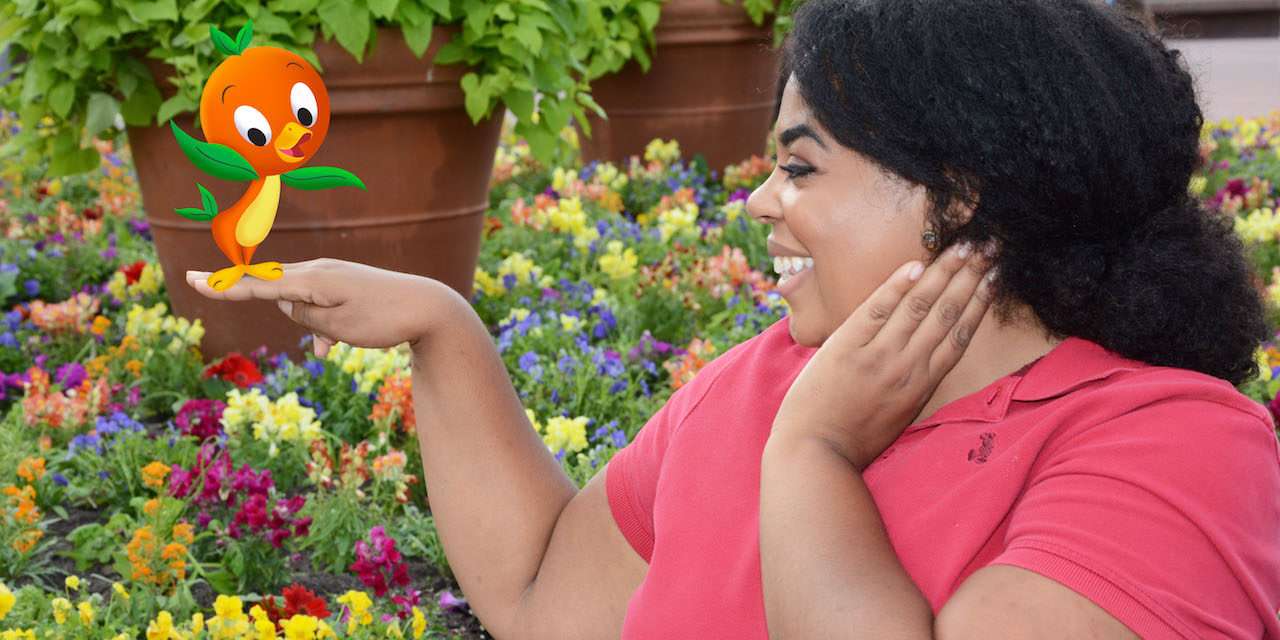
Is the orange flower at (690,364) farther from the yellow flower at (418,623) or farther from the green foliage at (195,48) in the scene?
the yellow flower at (418,623)

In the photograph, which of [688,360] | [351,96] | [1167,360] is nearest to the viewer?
[1167,360]

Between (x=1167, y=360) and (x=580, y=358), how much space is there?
2125 mm

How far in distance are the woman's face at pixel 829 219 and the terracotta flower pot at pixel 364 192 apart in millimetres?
2165

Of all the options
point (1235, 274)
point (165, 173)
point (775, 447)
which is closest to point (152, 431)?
point (165, 173)

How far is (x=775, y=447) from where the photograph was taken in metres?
1.44

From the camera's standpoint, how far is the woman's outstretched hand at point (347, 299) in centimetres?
155

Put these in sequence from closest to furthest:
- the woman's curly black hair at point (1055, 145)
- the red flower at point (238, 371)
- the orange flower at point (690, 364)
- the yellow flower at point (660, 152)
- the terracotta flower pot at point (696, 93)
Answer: the woman's curly black hair at point (1055, 145)
the orange flower at point (690, 364)
the red flower at point (238, 371)
the yellow flower at point (660, 152)
the terracotta flower pot at point (696, 93)

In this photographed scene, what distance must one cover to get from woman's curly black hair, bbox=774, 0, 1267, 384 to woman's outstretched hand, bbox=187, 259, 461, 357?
506 millimetres

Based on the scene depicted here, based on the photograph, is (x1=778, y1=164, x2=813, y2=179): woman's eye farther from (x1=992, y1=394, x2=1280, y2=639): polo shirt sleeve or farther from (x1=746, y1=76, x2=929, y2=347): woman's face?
(x1=992, y1=394, x2=1280, y2=639): polo shirt sleeve

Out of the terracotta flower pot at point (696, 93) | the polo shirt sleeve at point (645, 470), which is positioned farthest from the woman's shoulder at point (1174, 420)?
the terracotta flower pot at point (696, 93)

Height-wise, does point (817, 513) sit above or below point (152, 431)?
above

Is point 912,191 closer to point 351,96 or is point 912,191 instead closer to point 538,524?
point 538,524

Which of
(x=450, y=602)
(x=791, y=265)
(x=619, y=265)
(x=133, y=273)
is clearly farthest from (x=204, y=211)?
(x=133, y=273)

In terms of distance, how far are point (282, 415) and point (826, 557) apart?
190 cm
